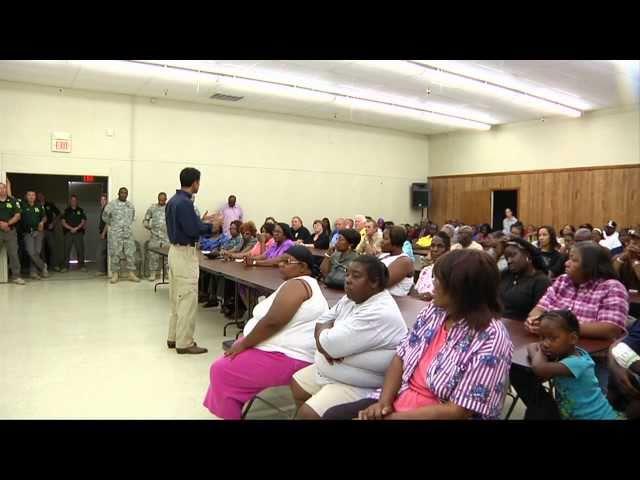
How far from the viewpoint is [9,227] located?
29.5ft

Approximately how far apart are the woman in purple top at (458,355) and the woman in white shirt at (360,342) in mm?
304

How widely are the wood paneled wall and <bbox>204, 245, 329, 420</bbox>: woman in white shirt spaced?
1016 cm

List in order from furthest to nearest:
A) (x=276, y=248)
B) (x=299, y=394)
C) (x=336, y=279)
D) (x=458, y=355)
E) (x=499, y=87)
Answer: (x=499, y=87), (x=276, y=248), (x=336, y=279), (x=299, y=394), (x=458, y=355)

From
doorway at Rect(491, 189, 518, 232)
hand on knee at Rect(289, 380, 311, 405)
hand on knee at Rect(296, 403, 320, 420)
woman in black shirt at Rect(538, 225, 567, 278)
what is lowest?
hand on knee at Rect(289, 380, 311, 405)

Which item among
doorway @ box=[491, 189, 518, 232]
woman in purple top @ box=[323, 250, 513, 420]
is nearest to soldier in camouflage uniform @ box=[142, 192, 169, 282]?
doorway @ box=[491, 189, 518, 232]

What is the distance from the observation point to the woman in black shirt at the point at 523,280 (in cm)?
326

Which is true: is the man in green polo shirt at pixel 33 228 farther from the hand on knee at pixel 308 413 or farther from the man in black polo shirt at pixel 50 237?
the hand on knee at pixel 308 413

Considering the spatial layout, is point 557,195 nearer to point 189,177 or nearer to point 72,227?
point 189,177

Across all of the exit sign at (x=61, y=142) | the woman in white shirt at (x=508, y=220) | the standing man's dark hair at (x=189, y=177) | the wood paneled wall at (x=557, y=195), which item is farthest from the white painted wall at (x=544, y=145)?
the standing man's dark hair at (x=189, y=177)

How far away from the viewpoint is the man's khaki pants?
475 cm

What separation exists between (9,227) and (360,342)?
8.63 metres

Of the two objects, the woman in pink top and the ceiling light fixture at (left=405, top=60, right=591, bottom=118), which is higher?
the ceiling light fixture at (left=405, top=60, right=591, bottom=118)

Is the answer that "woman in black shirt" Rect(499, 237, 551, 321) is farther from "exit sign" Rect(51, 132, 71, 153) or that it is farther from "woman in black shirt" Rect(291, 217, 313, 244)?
"exit sign" Rect(51, 132, 71, 153)

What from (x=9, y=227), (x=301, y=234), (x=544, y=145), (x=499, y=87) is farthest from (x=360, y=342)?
(x=544, y=145)
